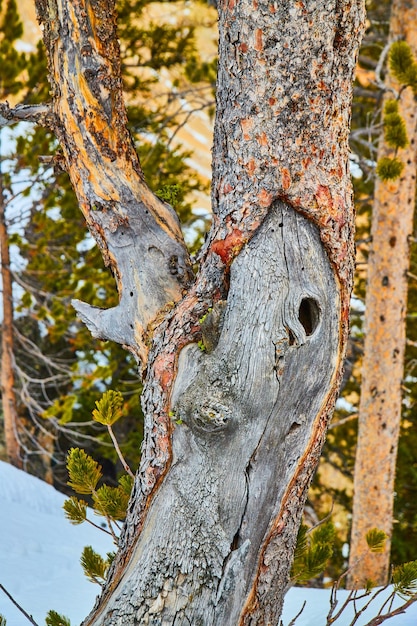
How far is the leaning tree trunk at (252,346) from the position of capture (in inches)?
75.0

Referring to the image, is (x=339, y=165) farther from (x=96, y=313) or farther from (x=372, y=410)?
(x=372, y=410)

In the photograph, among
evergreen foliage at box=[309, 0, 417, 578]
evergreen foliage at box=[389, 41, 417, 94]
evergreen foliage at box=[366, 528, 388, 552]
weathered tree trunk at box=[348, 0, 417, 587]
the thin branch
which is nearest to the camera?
the thin branch

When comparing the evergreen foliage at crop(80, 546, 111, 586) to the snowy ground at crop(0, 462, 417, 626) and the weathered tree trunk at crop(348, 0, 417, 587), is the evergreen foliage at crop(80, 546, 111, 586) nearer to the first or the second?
the snowy ground at crop(0, 462, 417, 626)

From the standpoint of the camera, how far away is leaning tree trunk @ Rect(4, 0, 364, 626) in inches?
75.0

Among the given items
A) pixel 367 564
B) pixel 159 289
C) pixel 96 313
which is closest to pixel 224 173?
pixel 159 289

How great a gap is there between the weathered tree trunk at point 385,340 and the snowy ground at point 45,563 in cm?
164

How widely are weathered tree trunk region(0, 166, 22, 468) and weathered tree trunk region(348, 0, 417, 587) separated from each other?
4.11 m

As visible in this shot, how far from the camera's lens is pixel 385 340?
5.80 m

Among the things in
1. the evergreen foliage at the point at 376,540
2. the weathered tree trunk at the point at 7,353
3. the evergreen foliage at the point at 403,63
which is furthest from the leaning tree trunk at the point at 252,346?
the weathered tree trunk at the point at 7,353

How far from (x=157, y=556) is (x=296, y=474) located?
0.50m

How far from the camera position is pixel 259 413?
6.30ft

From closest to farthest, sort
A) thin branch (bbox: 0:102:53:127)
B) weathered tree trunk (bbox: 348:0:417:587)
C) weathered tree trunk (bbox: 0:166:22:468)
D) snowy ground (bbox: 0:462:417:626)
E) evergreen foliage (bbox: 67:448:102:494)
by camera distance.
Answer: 1. thin branch (bbox: 0:102:53:127)
2. evergreen foliage (bbox: 67:448:102:494)
3. snowy ground (bbox: 0:462:417:626)
4. weathered tree trunk (bbox: 348:0:417:587)
5. weathered tree trunk (bbox: 0:166:22:468)

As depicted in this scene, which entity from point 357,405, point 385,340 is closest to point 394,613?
point 385,340

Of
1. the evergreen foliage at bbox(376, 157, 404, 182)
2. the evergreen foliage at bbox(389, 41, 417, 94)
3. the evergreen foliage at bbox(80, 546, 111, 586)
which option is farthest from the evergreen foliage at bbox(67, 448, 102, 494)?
the evergreen foliage at bbox(389, 41, 417, 94)
